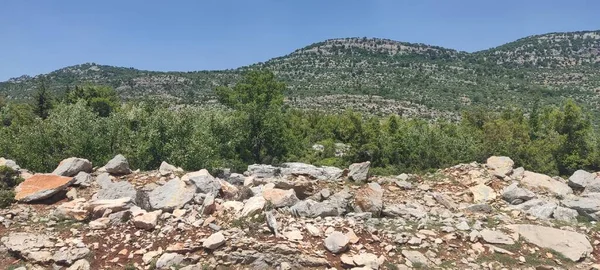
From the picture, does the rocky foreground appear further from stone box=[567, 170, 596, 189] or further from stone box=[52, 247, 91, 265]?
stone box=[567, 170, 596, 189]

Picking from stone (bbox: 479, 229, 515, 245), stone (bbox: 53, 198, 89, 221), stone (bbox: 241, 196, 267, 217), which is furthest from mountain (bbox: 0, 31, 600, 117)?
stone (bbox: 479, 229, 515, 245)

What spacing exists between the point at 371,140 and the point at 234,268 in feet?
111

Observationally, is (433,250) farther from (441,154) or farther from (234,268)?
(441,154)

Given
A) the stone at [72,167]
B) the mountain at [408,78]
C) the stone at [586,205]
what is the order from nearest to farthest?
1. the stone at [586,205]
2. the stone at [72,167]
3. the mountain at [408,78]

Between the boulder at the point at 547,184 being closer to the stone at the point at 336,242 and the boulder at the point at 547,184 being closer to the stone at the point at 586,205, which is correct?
the stone at the point at 586,205

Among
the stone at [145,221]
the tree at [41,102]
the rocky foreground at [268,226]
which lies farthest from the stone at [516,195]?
the tree at [41,102]

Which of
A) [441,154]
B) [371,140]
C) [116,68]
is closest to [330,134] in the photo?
[371,140]

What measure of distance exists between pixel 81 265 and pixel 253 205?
5.48m

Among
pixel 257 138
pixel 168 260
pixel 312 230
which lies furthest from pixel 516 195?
pixel 257 138

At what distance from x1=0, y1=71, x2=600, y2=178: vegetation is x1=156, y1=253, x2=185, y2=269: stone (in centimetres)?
1429

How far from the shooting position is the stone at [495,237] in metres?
13.4

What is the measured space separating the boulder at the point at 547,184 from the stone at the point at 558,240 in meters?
6.15

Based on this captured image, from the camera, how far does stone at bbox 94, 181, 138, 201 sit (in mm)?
14648

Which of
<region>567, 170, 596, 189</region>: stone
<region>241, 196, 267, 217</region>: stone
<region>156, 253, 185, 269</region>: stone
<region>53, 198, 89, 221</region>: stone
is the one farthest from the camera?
<region>567, 170, 596, 189</region>: stone
